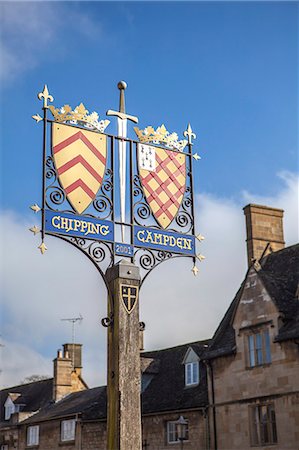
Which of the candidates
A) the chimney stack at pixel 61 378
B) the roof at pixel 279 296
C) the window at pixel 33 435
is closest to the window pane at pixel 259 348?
the roof at pixel 279 296

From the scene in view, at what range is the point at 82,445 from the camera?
29.8 m

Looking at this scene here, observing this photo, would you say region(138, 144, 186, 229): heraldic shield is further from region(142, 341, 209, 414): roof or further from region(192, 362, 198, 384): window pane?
region(192, 362, 198, 384): window pane

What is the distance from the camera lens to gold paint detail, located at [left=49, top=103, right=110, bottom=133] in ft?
31.0

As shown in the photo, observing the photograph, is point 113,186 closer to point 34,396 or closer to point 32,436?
point 32,436

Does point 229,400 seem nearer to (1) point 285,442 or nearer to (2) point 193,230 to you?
(1) point 285,442

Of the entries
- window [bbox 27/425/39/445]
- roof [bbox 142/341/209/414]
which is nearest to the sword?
roof [bbox 142/341/209/414]

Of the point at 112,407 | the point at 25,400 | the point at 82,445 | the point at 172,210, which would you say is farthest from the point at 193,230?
the point at 25,400

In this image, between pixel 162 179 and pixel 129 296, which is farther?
pixel 162 179

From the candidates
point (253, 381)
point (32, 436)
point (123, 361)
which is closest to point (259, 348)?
point (253, 381)

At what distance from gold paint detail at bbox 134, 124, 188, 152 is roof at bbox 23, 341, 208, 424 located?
51.6ft

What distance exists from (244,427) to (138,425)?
14.7m

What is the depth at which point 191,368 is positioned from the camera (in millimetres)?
27297

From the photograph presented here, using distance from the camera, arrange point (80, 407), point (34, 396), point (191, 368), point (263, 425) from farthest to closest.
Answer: point (34, 396) → point (80, 407) → point (191, 368) → point (263, 425)

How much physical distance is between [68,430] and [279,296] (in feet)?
45.3
